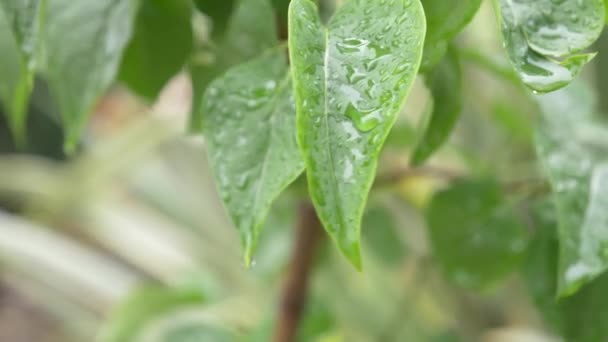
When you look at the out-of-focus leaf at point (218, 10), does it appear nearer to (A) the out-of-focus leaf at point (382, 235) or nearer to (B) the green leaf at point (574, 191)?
(B) the green leaf at point (574, 191)

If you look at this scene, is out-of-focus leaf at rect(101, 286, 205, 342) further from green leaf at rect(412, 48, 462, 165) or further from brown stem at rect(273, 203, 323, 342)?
green leaf at rect(412, 48, 462, 165)

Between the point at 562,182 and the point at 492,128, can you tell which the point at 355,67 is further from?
the point at 492,128

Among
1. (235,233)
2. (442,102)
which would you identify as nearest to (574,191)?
(442,102)

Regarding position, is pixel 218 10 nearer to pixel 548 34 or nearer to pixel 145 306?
pixel 548 34

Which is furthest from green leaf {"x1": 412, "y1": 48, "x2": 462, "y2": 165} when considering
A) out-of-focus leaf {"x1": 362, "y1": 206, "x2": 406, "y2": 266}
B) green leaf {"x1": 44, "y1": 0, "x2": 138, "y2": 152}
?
out-of-focus leaf {"x1": 362, "y1": 206, "x2": 406, "y2": 266}

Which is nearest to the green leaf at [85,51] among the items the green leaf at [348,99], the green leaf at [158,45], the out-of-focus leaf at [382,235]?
the green leaf at [158,45]
